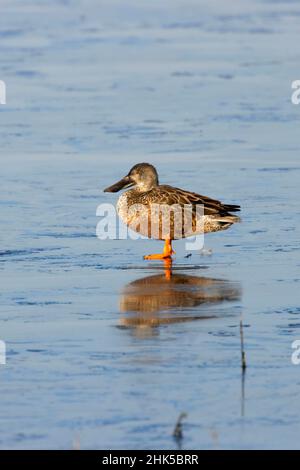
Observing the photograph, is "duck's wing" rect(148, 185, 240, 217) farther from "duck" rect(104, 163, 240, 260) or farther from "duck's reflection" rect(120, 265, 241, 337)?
"duck's reflection" rect(120, 265, 241, 337)

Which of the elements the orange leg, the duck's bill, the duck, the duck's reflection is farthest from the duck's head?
the duck's reflection

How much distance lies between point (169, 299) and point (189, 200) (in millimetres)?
1912

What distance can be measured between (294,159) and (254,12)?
15.6 m

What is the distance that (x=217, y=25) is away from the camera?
84.6 ft

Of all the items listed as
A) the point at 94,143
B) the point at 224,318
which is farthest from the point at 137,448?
the point at 94,143

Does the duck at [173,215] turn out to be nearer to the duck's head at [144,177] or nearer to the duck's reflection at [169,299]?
the duck's head at [144,177]

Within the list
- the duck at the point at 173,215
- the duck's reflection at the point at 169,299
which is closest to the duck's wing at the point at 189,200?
the duck at the point at 173,215

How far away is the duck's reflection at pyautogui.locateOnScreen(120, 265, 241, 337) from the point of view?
25.4ft

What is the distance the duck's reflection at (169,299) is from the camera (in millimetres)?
7750

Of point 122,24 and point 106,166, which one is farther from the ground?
point 122,24

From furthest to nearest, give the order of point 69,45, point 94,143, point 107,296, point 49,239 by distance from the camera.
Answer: point 69,45 < point 94,143 < point 49,239 < point 107,296

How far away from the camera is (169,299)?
329 inches

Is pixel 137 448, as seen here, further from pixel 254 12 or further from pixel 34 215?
pixel 254 12

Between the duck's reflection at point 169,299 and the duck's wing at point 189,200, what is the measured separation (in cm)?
91
